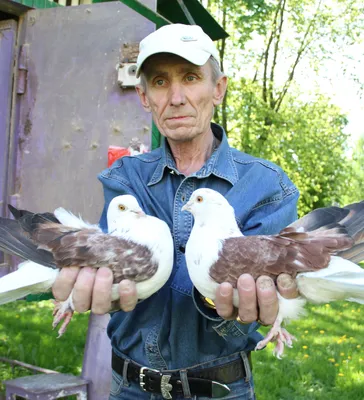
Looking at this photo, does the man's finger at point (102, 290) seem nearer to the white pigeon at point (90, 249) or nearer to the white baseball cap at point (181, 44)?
the white pigeon at point (90, 249)

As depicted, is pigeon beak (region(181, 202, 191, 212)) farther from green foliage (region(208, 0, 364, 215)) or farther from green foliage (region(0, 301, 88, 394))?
green foliage (region(208, 0, 364, 215))

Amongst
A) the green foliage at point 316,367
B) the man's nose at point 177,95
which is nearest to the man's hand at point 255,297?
the man's nose at point 177,95

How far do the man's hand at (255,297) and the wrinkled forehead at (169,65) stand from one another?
0.92 meters

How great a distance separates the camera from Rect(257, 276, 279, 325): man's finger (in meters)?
1.93

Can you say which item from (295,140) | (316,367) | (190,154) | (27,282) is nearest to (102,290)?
(27,282)

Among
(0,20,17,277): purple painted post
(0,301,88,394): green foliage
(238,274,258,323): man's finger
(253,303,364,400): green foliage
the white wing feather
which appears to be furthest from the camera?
(0,301,88,394): green foliage

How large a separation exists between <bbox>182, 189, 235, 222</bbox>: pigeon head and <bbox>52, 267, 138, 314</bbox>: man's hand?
0.39m

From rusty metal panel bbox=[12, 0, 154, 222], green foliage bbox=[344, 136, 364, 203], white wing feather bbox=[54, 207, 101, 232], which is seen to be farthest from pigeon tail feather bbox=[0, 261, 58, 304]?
green foliage bbox=[344, 136, 364, 203]

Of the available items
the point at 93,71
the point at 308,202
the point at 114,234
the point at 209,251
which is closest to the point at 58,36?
the point at 93,71

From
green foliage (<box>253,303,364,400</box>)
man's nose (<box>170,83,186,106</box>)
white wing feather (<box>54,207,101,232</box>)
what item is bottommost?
green foliage (<box>253,303,364,400</box>)

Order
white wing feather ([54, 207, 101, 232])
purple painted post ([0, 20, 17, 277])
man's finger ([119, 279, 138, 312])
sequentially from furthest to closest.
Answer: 1. purple painted post ([0, 20, 17, 277])
2. white wing feather ([54, 207, 101, 232])
3. man's finger ([119, 279, 138, 312])

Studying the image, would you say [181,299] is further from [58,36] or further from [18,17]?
[18,17]

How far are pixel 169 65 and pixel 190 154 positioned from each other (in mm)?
414

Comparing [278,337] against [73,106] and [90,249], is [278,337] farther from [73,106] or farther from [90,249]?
[73,106]
